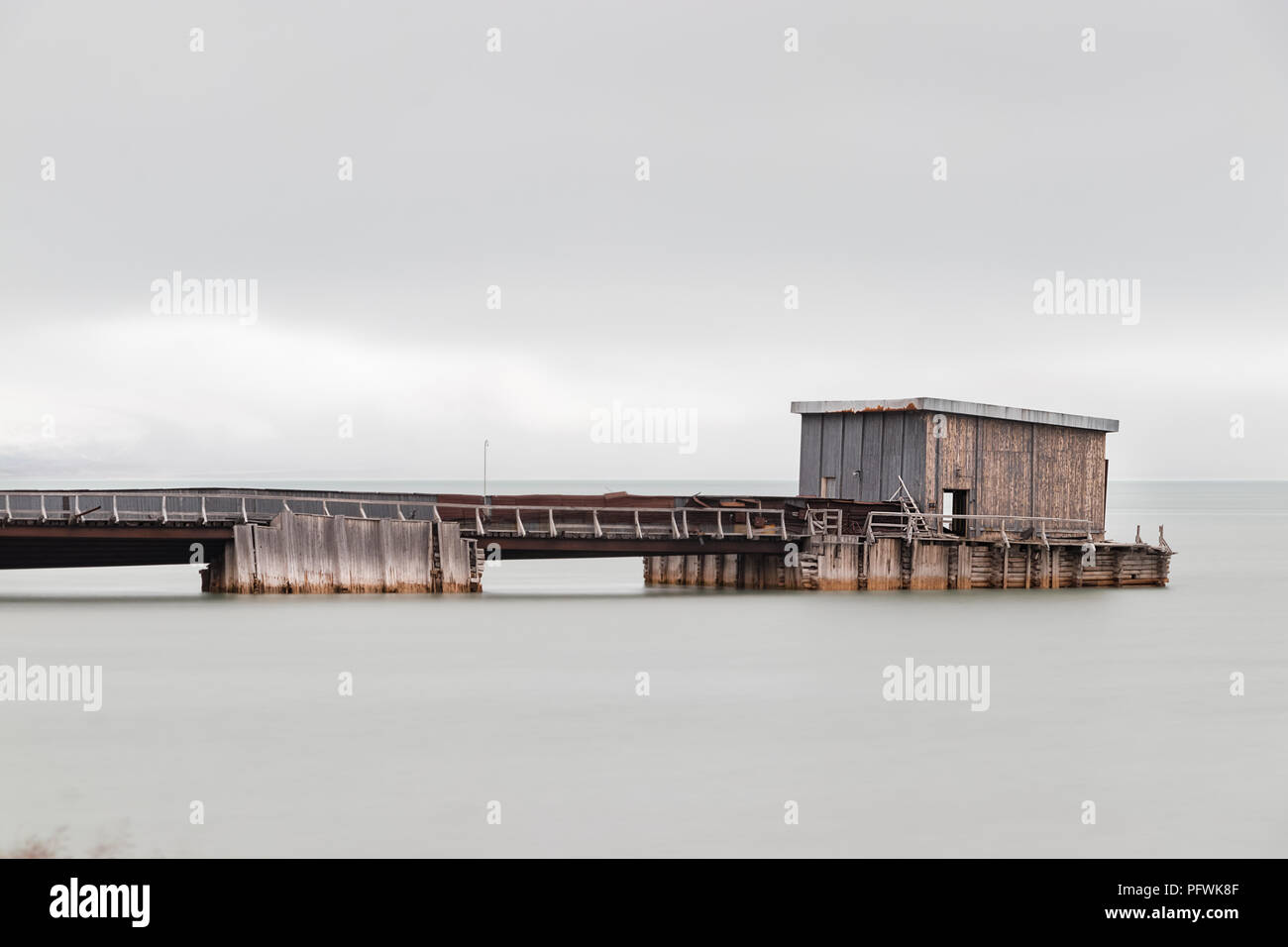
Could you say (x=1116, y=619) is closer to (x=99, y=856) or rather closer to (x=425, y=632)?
(x=425, y=632)

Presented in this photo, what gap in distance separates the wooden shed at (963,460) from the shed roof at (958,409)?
0.10ft

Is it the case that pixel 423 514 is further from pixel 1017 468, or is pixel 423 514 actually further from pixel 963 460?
pixel 1017 468

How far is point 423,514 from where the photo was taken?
42375mm

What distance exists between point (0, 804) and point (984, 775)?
13.4m

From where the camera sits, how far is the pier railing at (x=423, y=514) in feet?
131

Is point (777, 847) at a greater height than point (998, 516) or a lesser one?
lesser

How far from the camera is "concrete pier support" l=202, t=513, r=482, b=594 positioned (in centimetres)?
4025

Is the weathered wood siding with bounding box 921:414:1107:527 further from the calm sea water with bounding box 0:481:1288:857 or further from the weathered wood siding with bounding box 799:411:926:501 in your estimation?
the calm sea water with bounding box 0:481:1288:857

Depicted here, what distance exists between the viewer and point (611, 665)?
32.1m

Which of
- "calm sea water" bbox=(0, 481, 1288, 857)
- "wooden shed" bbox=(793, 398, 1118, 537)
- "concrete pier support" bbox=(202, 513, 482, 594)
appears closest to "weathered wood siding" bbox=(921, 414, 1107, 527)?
"wooden shed" bbox=(793, 398, 1118, 537)

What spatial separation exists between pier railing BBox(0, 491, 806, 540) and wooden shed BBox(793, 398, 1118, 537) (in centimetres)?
394

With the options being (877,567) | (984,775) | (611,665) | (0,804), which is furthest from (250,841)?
(877,567)

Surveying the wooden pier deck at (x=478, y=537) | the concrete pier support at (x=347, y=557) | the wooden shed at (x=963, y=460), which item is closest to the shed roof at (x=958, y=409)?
the wooden shed at (x=963, y=460)

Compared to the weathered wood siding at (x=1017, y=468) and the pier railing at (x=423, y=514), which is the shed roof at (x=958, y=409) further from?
the pier railing at (x=423, y=514)
